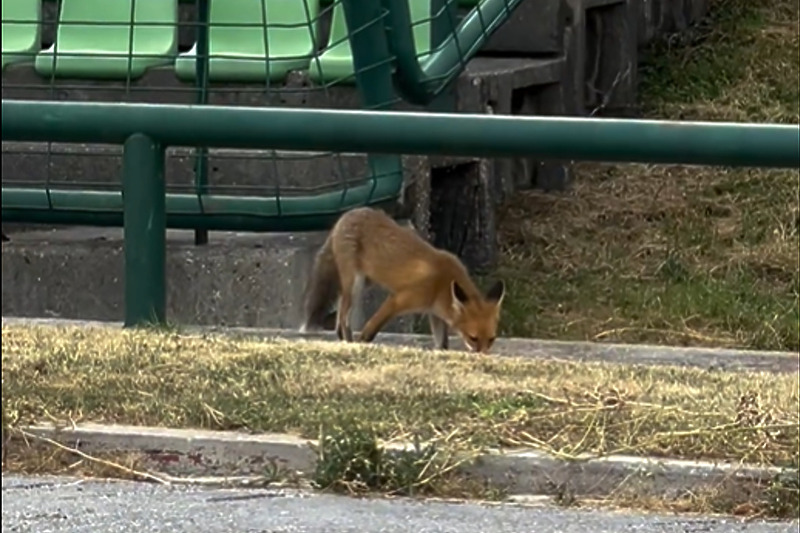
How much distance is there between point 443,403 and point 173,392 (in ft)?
2.89

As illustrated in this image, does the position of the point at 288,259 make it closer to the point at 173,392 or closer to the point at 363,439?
the point at 173,392

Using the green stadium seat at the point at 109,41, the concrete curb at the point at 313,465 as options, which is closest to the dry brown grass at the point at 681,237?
the green stadium seat at the point at 109,41

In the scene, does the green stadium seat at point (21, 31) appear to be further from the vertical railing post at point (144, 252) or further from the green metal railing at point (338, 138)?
the vertical railing post at point (144, 252)

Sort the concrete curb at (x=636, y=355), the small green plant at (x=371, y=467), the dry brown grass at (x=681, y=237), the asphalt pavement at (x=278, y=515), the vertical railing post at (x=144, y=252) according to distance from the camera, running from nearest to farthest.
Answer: the asphalt pavement at (x=278, y=515) < the small green plant at (x=371, y=467) < the concrete curb at (x=636, y=355) < the vertical railing post at (x=144, y=252) < the dry brown grass at (x=681, y=237)

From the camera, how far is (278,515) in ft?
17.5

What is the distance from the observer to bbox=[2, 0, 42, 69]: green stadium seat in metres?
11.1

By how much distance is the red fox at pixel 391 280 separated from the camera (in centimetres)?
927

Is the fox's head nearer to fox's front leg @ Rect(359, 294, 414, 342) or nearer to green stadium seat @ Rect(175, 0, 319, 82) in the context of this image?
fox's front leg @ Rect(359, 294, 414, 342)

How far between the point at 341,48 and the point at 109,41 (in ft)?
4.80

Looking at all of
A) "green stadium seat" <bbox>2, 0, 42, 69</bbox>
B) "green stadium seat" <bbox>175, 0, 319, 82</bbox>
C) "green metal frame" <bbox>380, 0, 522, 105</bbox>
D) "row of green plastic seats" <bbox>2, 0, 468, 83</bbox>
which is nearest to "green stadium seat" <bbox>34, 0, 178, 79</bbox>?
"row of green plastic seats" <bbox>2, 0, 468, 83</bbox>

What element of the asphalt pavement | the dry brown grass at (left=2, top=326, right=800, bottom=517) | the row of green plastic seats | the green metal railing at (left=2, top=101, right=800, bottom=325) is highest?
the row of green plastic seats

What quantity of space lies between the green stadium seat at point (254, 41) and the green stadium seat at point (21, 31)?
1.03m

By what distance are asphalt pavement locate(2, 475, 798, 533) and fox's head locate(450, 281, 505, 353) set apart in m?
3.55

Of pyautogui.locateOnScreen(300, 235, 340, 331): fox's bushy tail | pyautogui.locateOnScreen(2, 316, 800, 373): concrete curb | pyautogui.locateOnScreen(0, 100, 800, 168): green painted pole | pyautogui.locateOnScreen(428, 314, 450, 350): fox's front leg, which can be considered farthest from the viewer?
pyautogui.locateOnScreen(300, 235, 340, 331): fox's bushy tail
